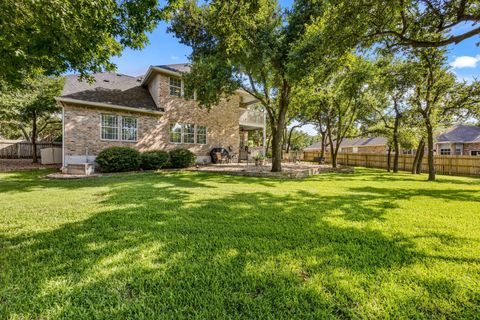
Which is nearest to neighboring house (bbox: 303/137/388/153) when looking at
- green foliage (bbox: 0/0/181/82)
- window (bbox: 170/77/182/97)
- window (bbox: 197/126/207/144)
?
window (bbox: 197/126/207/144)

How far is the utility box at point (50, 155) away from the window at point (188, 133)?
9442 millimetres

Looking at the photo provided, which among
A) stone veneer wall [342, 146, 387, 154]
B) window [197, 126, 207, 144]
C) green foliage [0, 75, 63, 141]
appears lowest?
stone veneer wall [342, 146, 387, 154]

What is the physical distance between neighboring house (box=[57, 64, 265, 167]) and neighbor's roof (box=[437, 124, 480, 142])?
71.4 ft

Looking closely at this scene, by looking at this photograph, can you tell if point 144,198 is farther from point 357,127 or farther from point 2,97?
point 357,127

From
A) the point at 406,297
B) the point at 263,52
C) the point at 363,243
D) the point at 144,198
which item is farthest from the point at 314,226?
the point at 263,52

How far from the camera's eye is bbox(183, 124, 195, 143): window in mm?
15967

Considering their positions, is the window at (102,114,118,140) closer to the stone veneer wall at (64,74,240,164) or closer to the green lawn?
the stone veneer wall at (64,74,240,164)

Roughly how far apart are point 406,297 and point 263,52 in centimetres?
949

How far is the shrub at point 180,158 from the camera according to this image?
529 inches

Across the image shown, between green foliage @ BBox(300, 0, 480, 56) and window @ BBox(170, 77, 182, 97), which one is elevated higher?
window @ BBox(170, 77, 182, 97)

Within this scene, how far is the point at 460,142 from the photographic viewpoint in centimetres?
2278

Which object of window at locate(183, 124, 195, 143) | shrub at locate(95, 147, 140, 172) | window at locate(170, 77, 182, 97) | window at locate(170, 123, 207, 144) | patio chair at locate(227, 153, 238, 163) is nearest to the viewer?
shrub at locate(95, 147, 140, 172)

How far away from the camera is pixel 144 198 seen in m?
5.68

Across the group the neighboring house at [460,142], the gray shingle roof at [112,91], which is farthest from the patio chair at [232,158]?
the neighboring house at [460,142]
